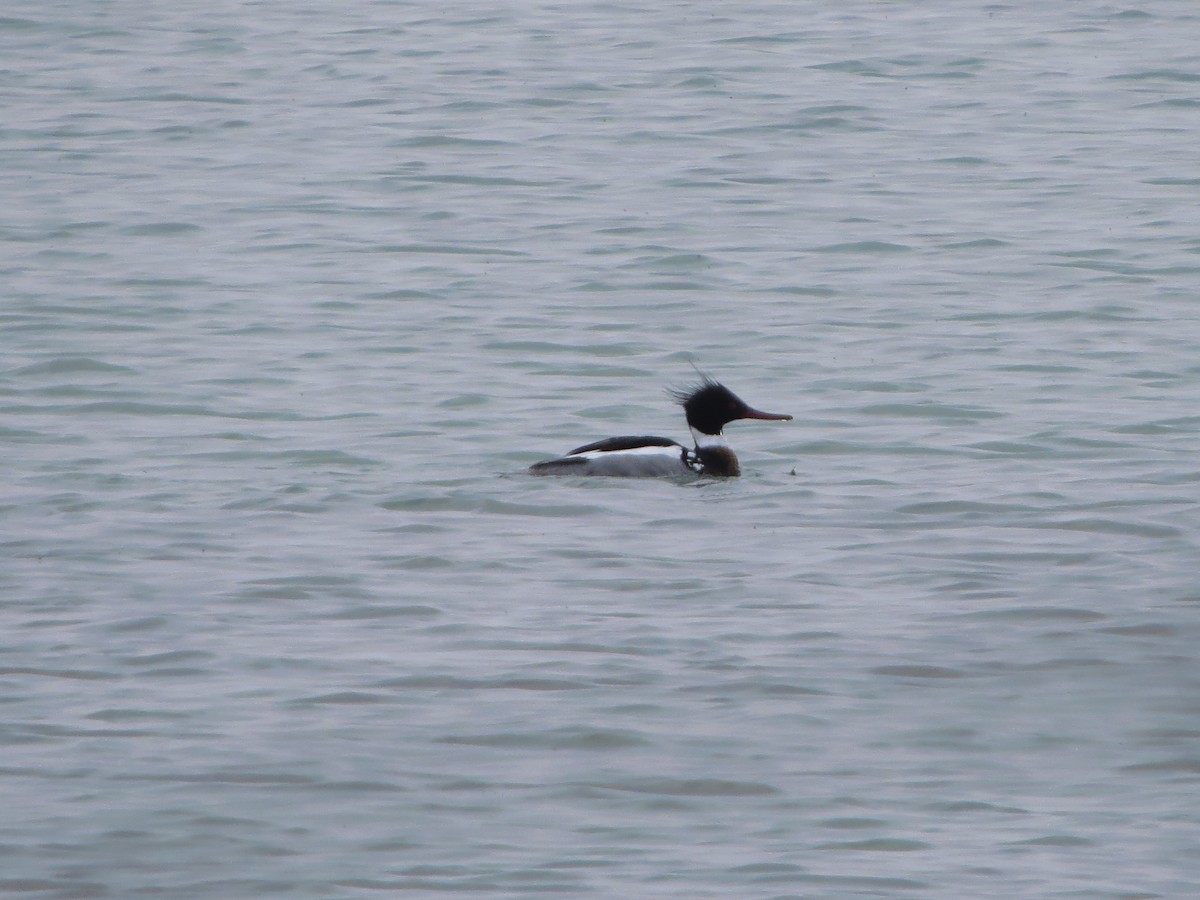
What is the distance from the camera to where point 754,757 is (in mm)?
6863

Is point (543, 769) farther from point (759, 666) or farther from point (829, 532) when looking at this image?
point (829, 532)

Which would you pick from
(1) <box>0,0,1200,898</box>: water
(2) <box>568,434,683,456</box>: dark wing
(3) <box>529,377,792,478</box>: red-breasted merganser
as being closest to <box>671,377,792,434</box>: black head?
(3) <box>529,377,792,478</box>: red-breasted merganser

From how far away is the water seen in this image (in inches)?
252

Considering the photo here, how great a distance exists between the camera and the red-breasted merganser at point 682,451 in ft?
36.3

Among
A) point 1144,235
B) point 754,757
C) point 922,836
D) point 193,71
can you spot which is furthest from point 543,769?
point 193,71

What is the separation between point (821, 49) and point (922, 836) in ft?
64.9

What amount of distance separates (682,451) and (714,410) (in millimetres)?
378

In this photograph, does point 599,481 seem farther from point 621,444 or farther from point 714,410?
point 714,410

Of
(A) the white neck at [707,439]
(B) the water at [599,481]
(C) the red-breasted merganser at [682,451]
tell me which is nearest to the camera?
(B) the water at [599,481]

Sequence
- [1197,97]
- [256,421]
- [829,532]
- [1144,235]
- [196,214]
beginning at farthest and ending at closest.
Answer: [1197,97] < [196,214] < [1144,235] < [256,421] < [829,532]

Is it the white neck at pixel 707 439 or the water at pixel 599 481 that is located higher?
the water at pixel 599 481

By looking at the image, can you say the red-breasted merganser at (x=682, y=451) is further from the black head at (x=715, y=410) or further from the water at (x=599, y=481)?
the water at (x=599, y=481)

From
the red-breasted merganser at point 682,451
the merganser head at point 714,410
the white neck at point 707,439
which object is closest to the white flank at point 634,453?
the red-breasted merganser at point 682,451

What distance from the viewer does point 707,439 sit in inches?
470
